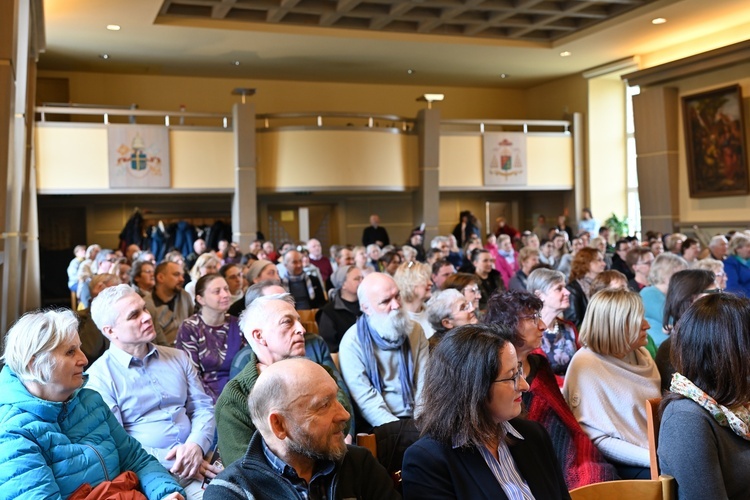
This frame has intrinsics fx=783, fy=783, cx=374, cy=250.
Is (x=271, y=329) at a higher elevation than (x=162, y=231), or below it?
below

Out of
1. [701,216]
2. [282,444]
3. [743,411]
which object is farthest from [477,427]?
[701,216]

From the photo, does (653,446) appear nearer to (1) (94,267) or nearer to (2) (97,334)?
(2) (97,334)

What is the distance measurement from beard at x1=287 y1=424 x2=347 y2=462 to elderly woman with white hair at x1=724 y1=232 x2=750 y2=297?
686 centimetres

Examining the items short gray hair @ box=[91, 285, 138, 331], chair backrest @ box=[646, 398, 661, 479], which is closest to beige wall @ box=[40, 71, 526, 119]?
short gray hair @ box=[91, 285, 138, 331]

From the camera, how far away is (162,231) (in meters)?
16.2

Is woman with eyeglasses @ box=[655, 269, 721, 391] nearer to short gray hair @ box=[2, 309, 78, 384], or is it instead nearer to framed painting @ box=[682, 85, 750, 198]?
short gray hair @ box=[2, 309, 78, 384]

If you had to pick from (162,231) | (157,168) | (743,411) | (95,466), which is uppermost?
(157,168)

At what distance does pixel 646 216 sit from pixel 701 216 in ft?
4.32

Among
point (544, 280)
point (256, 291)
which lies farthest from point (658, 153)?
point (256, 291)

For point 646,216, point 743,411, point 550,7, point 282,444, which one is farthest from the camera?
point 646,216

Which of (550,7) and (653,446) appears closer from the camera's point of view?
(653,446)

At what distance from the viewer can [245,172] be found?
15586mm

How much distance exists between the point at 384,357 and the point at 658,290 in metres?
2.55

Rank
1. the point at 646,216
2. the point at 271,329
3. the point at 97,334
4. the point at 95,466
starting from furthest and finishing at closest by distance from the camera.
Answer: the point at 646,216 < the point at 97,334 < the point at 271,329 < the point at 95,466
